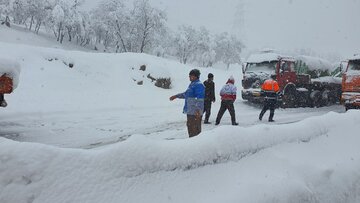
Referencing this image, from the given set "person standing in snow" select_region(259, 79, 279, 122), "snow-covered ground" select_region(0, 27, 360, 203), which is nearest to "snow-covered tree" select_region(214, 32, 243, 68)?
"person standing in snow" select_region(259, 79, 279, 122)

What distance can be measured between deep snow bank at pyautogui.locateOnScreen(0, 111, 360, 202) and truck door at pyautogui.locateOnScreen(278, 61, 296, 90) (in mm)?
11741

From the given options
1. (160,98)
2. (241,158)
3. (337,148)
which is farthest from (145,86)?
(241,158)

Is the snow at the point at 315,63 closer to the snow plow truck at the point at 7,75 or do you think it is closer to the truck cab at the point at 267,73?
the truck cab at the point at 267,73

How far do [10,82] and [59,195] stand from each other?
240 inches

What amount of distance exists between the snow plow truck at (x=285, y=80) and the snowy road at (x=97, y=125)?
102 inches

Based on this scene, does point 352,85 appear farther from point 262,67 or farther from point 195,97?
point 195,97

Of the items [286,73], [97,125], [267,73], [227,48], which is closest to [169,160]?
[97,125]

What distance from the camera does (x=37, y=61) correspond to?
1944 cm

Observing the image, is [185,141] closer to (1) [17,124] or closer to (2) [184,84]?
(1) [17,124]

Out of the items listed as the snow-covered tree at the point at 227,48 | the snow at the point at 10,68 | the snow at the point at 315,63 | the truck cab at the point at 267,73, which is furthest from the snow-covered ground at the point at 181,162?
the snow-covered tree at the point at 227,48

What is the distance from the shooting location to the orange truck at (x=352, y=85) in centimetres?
1536

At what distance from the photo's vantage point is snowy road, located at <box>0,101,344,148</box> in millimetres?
9516

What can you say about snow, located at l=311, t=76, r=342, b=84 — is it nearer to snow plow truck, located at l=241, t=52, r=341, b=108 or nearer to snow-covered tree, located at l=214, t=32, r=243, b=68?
snow plow truck, located at l=241, t=52, r=341, b=108

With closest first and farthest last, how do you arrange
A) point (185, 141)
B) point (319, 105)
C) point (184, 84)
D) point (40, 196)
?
point (40, 196) < point (185, 141) < point (319, 105) < point (184, 84)
